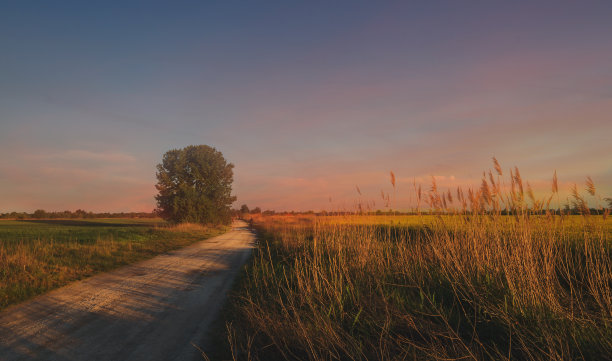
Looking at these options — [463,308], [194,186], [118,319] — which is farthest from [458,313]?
[194,186]

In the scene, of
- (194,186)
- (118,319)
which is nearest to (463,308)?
(118,319)

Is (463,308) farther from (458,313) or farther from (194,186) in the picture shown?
(194,186)

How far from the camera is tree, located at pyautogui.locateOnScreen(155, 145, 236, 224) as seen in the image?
37.3 metres

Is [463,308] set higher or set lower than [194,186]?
lower

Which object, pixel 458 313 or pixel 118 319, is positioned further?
pixel 118 319

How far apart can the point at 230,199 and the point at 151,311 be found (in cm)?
3746

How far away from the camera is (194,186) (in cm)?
3884

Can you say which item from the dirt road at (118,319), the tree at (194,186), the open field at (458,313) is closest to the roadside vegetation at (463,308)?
the open field at (458,313)

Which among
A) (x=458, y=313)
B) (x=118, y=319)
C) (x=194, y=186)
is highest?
(x=194, y=186)

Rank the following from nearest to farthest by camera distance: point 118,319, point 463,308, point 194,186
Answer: point 463,308
point 118,319
point 194,186

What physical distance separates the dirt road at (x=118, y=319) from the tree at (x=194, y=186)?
29.1 meters

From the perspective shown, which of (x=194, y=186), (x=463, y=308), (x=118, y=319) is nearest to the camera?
(x=463, y=308)

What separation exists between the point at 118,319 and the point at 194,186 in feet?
115

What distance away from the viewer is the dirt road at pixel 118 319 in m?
4.56
